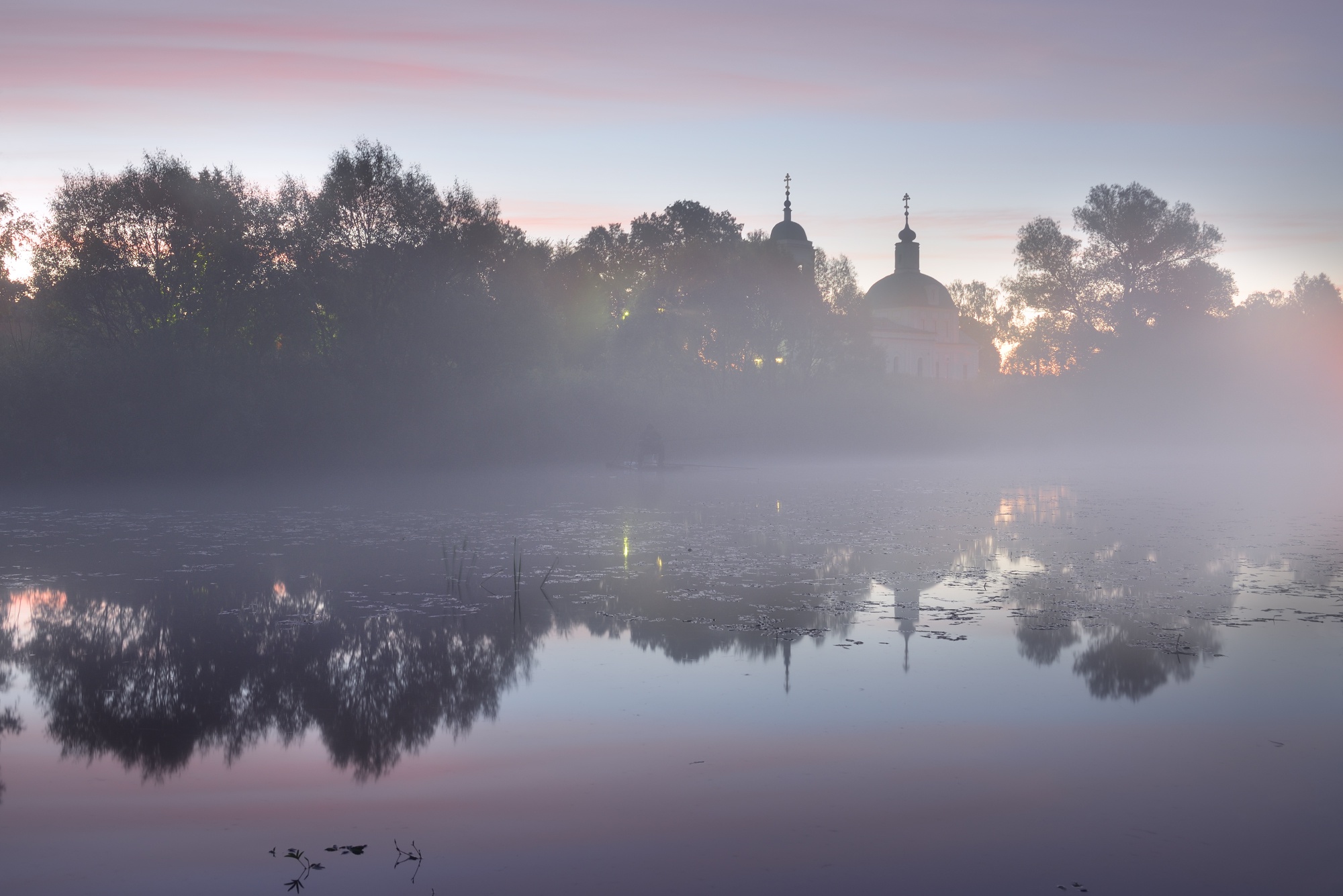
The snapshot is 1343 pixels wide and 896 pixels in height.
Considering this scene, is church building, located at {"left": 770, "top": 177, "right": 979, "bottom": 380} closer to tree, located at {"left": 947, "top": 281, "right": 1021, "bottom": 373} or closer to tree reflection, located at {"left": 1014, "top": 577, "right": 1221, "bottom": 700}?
tree, located at {"left": 947, "top": 281, "right": 1021, "bottom": 373}

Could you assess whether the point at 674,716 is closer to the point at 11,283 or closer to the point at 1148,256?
the point at 11,283

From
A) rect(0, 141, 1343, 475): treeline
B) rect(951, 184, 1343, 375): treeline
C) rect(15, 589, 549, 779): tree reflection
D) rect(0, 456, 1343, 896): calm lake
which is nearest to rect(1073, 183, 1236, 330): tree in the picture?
rect(951, 184, 1343, 375): treeline

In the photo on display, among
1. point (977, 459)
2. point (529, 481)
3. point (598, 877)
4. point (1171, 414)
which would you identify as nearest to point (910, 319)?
point (1171, 414)

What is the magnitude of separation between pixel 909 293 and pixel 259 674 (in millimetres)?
97226

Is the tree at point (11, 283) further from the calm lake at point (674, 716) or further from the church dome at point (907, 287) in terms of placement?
the church dome at point (907, 287)

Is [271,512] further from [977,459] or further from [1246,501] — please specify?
[977,459]

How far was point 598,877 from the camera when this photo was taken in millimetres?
5715

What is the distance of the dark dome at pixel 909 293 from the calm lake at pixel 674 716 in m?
85.3

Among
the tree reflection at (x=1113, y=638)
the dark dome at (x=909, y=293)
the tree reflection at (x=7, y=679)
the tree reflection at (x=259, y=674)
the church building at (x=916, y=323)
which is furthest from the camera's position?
the dark dome at (x=909, y=293)

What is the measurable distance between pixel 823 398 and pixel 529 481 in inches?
1034

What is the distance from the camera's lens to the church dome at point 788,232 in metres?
87.2

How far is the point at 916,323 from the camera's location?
102 meters

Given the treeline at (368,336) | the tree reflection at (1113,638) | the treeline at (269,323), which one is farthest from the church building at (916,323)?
the tree reflection at (1113,638)

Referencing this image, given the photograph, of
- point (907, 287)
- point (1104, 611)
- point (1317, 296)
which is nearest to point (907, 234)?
point (907, 287)
